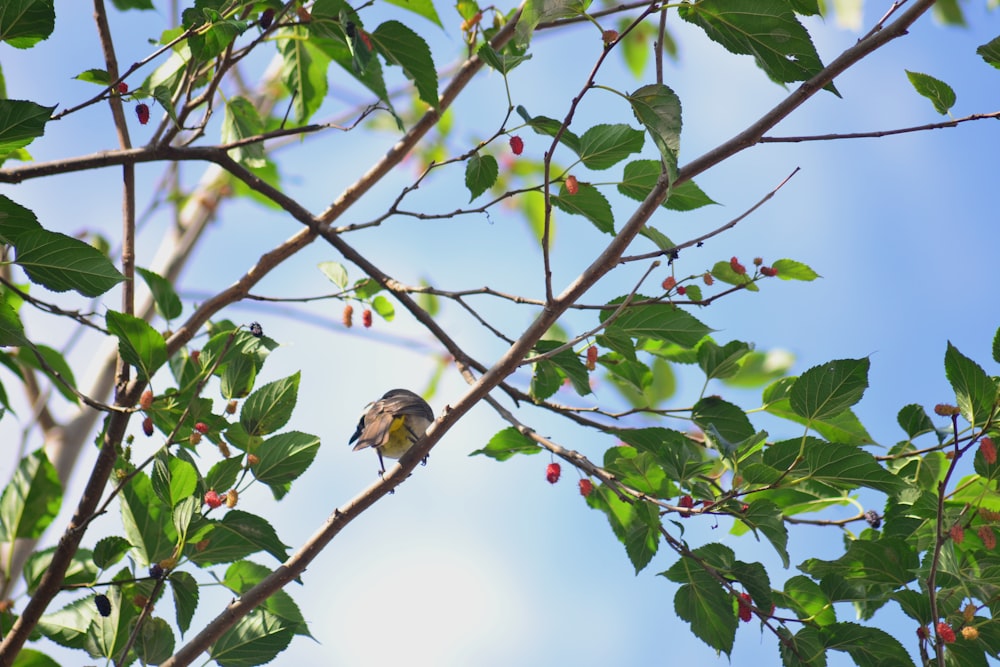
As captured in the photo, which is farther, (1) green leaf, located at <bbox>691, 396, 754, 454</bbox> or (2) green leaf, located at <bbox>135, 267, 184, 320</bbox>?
(2) green leaf, located at <bbox>135, 267, 184, 320</bbox>

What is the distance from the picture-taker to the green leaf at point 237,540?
6.81ft

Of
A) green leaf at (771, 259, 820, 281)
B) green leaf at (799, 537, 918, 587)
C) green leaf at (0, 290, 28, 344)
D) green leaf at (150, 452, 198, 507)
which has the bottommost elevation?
green leaf at (799, 537, 918, 587)

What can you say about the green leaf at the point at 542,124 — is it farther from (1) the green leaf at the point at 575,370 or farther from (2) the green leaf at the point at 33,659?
(2) the green leaf at the point at 33,659

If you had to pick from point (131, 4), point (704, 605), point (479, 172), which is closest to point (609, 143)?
point (479, 172)

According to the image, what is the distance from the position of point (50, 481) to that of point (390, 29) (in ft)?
5.07

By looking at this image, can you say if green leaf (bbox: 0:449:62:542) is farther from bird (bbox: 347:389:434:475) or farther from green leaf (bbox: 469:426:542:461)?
green leaf (bbox: 469:426:542:461)

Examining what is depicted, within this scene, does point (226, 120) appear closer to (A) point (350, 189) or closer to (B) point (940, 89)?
(A) point (350, 189)

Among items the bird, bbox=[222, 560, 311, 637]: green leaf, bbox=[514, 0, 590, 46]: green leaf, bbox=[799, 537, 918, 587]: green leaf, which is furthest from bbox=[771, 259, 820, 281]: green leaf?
bbox=[222, 560, 311, 637]: green leaf

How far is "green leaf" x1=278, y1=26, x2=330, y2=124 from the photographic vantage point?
2883mm

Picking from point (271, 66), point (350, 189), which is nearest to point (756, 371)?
point (350, 189)

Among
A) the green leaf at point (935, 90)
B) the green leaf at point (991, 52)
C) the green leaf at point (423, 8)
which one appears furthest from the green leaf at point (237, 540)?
the green leaf at point (991, 52)

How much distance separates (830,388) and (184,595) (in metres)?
1.59

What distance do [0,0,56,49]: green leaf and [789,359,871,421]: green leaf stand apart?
6.23ft

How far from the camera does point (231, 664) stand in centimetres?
207
